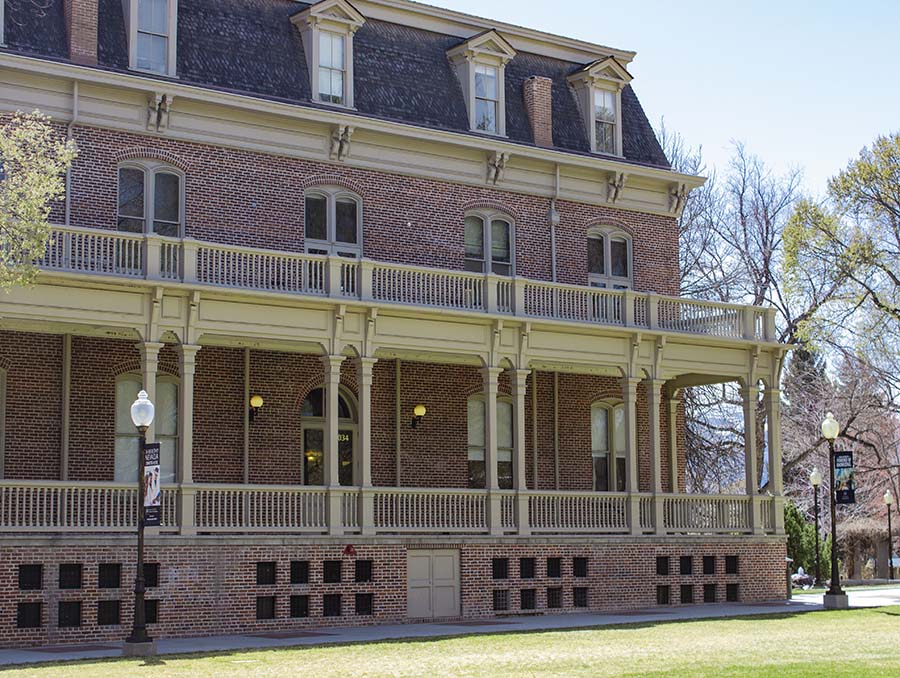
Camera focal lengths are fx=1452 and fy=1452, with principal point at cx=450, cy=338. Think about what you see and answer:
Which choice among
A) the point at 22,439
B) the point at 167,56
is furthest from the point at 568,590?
the point at 167,56

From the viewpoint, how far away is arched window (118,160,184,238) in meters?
28.6

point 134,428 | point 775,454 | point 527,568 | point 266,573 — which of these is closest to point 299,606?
point 266,573

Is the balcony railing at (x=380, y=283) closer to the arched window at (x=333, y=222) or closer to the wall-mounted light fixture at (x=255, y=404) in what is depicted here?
the arched window at (x=333, y=222)

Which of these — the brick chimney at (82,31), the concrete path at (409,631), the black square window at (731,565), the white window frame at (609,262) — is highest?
the brick chimney at (82,31)

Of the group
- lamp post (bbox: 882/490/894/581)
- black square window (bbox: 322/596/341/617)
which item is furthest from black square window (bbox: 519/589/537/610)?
lamp post (bbox: 882/490/894/581)

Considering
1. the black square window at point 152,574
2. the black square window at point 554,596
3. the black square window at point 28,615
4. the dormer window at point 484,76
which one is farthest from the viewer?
the dormer window at point 484,76

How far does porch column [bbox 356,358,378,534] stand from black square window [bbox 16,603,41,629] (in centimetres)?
638

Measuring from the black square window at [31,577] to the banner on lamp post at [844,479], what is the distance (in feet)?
55.1

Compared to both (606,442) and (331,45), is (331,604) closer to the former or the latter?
(606,442)

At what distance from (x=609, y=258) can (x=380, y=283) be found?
8.65 m

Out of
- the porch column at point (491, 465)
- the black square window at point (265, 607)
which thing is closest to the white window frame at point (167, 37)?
the porch column at point (491, 465)

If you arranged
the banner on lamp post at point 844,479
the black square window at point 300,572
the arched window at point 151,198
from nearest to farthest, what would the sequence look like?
1. the black square window at point 300,572
2. the arched window at point 151,198
3. the banner on lamp post at point 844,479

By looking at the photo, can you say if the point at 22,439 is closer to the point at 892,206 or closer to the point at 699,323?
the point at 699,323

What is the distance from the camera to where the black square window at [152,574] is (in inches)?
987
